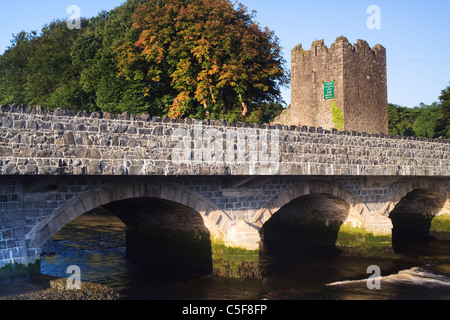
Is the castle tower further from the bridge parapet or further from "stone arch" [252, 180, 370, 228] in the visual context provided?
the bridge parapet

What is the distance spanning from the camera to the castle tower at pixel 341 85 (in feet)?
60.2

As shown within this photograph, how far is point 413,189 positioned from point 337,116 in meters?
3.88

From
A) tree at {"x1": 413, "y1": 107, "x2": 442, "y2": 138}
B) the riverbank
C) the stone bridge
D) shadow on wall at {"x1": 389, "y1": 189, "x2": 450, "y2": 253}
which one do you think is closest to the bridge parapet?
the stone bridge

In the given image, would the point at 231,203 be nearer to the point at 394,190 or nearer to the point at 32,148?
the point at 32,148

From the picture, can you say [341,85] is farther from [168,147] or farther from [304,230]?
[168,147]

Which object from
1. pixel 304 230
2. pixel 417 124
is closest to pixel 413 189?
pixel 304 230

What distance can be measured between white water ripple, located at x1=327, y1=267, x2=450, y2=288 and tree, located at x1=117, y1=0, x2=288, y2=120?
772 cm

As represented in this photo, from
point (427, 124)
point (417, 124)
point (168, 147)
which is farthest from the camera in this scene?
point (417, 124)

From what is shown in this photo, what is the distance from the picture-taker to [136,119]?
918 centimetres

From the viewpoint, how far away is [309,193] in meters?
14.3

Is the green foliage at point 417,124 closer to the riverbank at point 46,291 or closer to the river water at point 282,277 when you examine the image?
the river water at point 282,277

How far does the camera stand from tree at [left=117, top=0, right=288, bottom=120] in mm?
17688

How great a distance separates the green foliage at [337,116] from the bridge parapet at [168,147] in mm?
3741

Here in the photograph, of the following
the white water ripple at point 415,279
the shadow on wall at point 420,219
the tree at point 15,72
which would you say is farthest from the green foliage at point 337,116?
the tree at point 15,72
